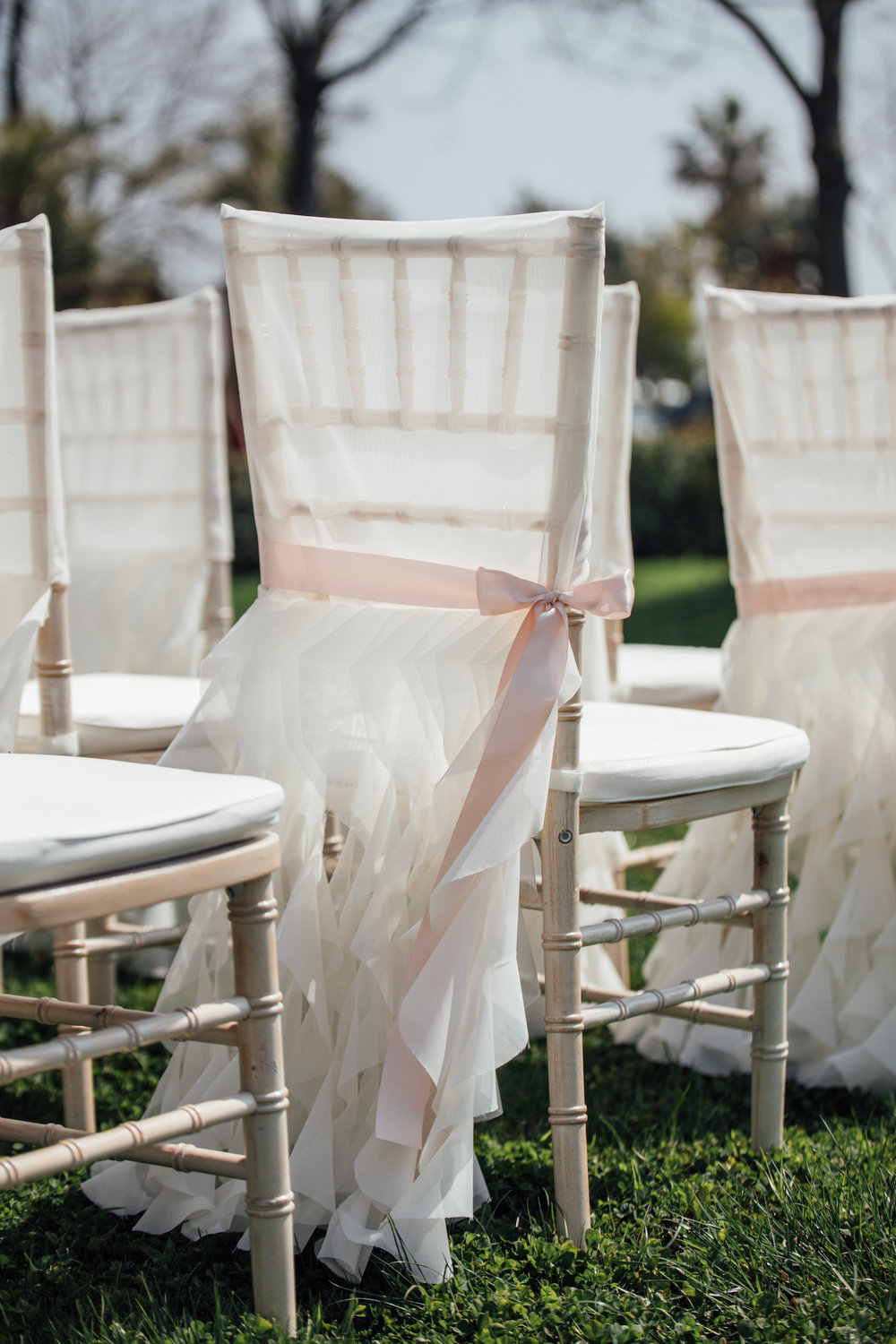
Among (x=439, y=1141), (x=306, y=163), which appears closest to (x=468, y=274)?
(x=439, y=1141)

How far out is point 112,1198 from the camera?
1721 mm

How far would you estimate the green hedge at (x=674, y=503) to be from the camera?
472 inches

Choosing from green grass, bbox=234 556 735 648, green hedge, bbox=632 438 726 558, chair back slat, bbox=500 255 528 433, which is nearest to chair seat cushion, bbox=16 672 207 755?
chair back slat, bbox=500 255 528 433

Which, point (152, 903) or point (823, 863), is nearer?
point (152, 903)

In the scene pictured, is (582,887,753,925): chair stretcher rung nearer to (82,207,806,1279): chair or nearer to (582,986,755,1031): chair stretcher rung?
(582,986,755,1031): chair stretcher rung

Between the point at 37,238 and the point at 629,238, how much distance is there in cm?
3827

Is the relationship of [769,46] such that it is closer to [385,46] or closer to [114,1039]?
[385,46]

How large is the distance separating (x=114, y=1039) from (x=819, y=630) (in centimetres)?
151

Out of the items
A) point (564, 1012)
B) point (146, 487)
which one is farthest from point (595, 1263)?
point (146, 487)

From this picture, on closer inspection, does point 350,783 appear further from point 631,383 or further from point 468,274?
point 631,383

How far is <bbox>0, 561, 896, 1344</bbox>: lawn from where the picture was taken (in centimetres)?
138

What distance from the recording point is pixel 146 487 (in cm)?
271

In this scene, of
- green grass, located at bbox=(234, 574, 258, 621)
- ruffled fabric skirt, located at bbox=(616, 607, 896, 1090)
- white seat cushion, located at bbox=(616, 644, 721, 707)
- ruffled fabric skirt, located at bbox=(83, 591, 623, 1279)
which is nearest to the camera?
ruffled fabric skirt, located at bbox=(83, 591, 623, 1279)

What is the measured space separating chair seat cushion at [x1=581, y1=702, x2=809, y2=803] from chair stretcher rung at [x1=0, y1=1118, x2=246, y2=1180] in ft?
1.92
